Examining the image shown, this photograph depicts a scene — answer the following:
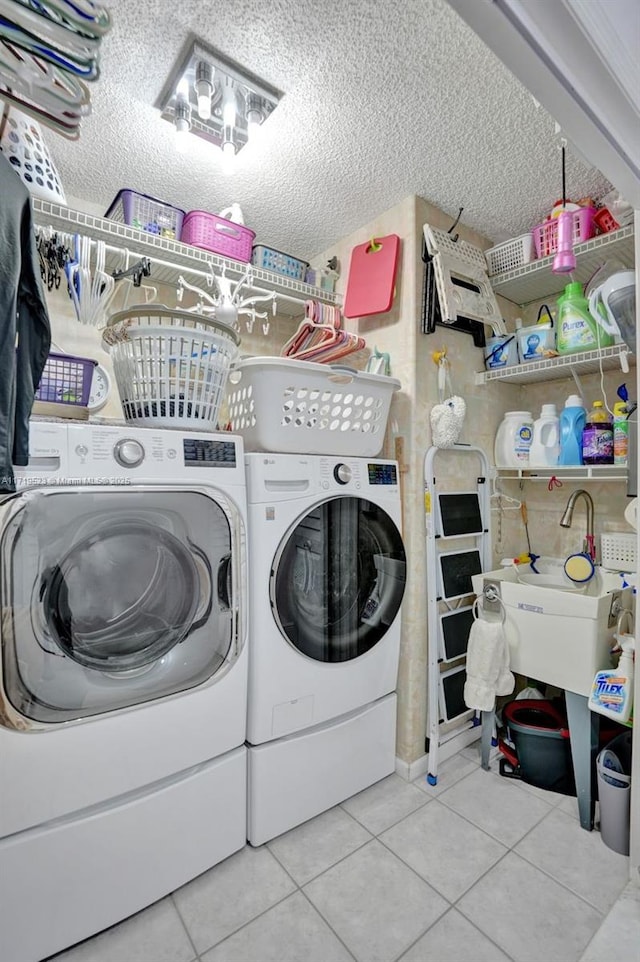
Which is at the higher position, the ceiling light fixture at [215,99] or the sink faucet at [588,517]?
the ceiling light fixture at [215,99]

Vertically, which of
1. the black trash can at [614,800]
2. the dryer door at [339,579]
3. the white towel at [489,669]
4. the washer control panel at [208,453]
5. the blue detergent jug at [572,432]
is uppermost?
the blue detergent jug at [572,432]

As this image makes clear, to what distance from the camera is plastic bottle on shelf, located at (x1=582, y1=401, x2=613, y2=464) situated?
73.0 inches

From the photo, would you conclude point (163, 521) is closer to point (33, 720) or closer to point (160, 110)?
point (33, 720)

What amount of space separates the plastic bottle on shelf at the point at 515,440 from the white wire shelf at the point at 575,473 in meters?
0.06

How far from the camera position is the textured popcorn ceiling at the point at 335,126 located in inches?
48.8

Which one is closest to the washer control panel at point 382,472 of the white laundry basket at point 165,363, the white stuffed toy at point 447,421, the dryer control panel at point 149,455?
the white stuffed toy at point 447,421

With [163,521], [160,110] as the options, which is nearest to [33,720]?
[163,521]

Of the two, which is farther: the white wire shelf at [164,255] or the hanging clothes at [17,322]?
the white wire shelf at [164,255]

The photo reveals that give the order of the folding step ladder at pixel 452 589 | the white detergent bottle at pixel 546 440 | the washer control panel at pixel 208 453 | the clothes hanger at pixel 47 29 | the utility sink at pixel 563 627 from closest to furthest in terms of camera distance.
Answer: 1. the clothes hanger at pixel 47 29
2. the washer control panel at pixel 208 453
3. the utility sink at pixel 563 627
4. the folding step ladder at pixel 452 589
5. the white detergent bottle at pixel 546 440

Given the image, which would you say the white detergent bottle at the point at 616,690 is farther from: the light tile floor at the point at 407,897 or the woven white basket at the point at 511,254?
the woven white basket at the point at 511,254

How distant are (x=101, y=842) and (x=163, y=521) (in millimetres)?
865

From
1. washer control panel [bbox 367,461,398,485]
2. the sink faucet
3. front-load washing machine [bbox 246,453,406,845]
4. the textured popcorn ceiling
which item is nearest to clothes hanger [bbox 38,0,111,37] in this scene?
the textured popcorn ceiling

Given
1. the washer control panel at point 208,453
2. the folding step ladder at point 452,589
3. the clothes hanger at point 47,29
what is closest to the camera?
the clothes hanger at point 47,29

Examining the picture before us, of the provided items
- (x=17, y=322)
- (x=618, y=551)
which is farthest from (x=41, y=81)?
(x=618, y=551)
